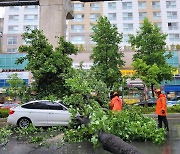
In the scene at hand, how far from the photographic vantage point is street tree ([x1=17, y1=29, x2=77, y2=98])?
35.3 ft

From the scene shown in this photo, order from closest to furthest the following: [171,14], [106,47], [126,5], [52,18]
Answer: [52,18] < [106,47] < [171,14] < [126,5]

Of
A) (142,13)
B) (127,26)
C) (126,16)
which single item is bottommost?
(127,26)

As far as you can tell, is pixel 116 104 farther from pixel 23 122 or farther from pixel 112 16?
pixel 112 16

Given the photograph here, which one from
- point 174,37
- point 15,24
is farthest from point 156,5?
point 15,24

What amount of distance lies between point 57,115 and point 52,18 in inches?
303

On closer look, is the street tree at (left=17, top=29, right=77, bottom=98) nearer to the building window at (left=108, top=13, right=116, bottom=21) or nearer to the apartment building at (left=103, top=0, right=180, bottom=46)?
the apartment building at (left=103, top=0, right=180, bottom=46)

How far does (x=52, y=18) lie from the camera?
17.1m

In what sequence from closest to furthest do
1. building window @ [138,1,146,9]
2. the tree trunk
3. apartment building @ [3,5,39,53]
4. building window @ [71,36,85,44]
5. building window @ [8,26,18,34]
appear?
the tree trunk < building window @ [71,36,85,44] < building window @ [138,1,146,9] < apartment building @ [3,5,39,53] < building window @ [8,26,18,34]

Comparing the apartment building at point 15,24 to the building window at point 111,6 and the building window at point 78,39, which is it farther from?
the building window at point 111,6

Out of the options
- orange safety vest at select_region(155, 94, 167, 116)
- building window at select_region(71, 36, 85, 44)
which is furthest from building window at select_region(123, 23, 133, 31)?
orange safety vest at select_region(155, 94, 167, 116)

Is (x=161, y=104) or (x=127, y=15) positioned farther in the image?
(x=127, y=15)

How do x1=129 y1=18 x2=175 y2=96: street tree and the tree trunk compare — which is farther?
x1=129 y1=18 x2=175 y2=96: street tree

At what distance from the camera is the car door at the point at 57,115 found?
11.8 meters

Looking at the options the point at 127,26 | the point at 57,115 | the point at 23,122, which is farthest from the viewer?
the point at 127,26
